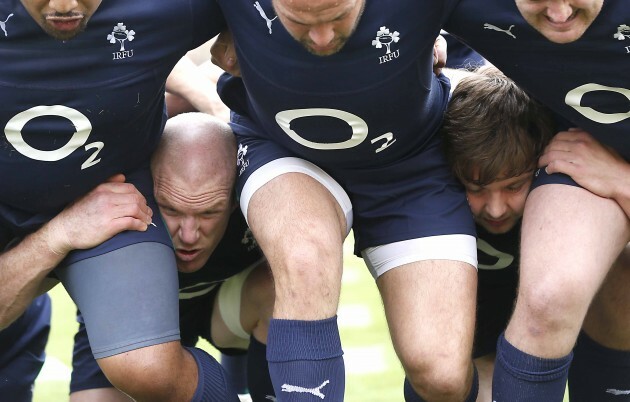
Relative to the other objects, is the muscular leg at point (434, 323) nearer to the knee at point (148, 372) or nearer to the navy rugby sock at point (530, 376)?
the navy rugby sock at point (530, 376)

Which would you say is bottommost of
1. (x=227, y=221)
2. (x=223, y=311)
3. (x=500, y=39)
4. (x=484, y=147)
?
(x=223, y=311)

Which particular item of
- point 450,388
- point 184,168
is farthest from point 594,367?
point 184,168

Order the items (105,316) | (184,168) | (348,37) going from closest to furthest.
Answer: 1. (348,37)
2. (105,316)
3. (184,168)

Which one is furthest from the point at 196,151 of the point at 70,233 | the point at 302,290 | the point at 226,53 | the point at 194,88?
the point at 302,290

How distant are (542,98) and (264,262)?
1108mm

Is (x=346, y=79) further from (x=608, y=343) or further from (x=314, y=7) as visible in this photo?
(x=608, y=343)

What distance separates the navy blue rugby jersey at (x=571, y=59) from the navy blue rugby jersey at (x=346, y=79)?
12 cm

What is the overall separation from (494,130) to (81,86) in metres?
1.19

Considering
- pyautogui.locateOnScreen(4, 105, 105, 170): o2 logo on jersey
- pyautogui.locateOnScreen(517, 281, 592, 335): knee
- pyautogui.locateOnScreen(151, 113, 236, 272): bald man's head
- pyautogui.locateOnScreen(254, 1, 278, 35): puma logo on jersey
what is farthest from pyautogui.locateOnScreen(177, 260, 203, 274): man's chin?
pyautogui.locateOnScreen(517, 281, 592, 335): knee

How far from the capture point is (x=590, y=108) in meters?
→ 3.26

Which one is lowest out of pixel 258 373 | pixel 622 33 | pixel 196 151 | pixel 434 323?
pixel 258 373

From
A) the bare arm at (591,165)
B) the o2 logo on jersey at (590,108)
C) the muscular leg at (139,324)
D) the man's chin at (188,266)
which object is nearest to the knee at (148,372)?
the muscular leg at (139,324)

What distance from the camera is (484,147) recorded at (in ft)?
11.5

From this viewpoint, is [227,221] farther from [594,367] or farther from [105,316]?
[594,367]
